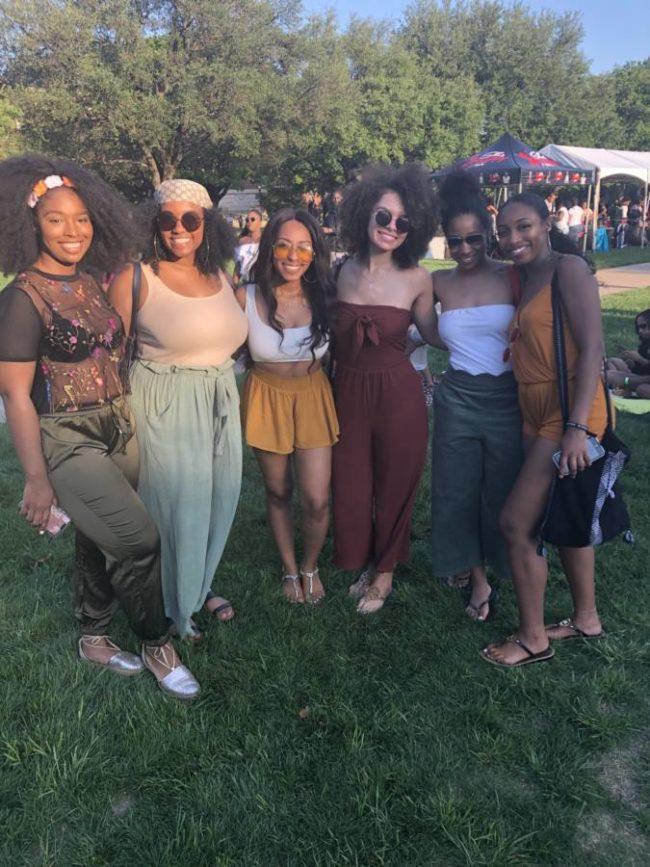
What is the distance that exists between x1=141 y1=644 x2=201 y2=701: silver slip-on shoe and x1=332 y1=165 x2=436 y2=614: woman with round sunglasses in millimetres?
977

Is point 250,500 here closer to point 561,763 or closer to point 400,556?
point 400,556

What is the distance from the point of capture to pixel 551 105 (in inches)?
1596

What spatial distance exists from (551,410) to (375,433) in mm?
907

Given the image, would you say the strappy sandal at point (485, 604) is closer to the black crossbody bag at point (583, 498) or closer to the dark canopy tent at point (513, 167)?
the black crossbody bag at point (583, 498)

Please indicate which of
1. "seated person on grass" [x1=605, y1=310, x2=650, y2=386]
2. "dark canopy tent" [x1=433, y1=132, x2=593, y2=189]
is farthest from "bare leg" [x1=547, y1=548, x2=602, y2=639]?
"dark canopy tent" [x1=433, y1=132, x2=593, y2=189]

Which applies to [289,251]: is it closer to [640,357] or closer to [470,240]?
[470,240]

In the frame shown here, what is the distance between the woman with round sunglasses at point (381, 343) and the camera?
3.18 metres

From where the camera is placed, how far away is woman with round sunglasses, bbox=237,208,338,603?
10.3 ft

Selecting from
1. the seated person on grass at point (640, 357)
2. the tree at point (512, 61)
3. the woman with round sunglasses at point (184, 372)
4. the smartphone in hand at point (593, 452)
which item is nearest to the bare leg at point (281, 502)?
the woman with round sunglasses at point (184, 372)

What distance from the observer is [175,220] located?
2.77 meters

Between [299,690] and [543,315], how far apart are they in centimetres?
185

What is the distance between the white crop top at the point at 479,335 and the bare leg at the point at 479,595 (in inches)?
42.1

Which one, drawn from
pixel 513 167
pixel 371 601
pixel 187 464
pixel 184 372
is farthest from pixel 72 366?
pixel 513 167

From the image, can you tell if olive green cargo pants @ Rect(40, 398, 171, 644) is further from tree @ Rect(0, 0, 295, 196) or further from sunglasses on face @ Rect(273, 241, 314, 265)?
tree @ Rect(0, 0, 295, 196)
